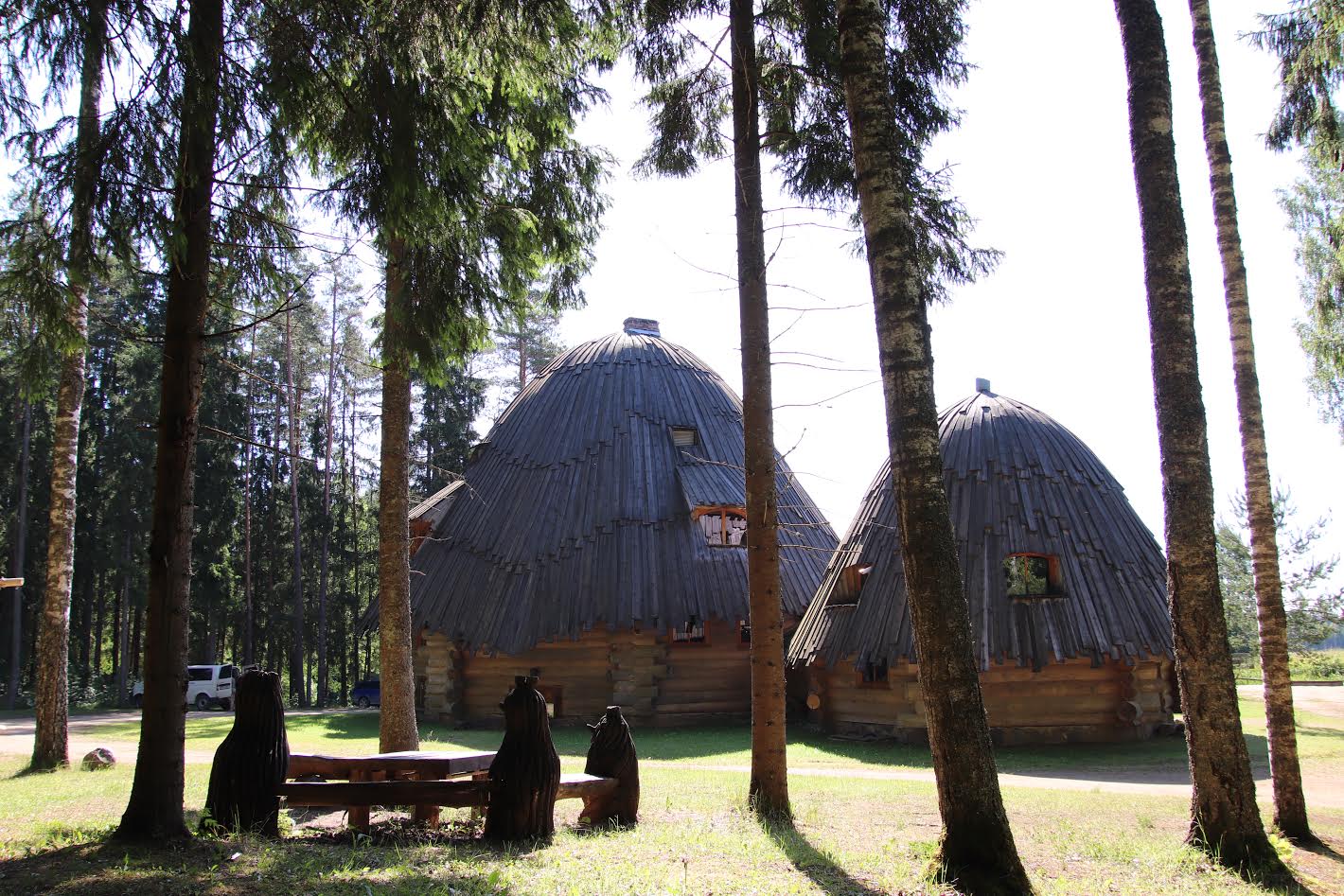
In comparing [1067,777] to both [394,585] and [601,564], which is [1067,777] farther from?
[601,564]

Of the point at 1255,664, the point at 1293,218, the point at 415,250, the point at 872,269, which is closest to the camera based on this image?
the point at 872,269

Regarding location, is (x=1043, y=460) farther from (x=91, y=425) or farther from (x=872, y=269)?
(x=91, y=425)

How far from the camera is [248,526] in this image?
3697 cm

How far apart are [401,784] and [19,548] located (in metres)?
34.4

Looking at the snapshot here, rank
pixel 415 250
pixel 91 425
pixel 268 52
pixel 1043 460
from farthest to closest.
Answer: pixel 91 425 < pixel 1043 460 < pixel 415 250 < pixel 268 52

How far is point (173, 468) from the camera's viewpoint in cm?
678

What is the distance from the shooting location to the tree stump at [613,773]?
27.2 ft

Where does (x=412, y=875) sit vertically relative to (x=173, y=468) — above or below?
below

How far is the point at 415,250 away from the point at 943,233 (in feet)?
21.1

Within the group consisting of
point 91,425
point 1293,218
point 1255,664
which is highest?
point 1293,218

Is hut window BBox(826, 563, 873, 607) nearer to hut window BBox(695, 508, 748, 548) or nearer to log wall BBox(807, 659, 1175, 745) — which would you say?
log wall BBox(807, 659, 1175, 745)

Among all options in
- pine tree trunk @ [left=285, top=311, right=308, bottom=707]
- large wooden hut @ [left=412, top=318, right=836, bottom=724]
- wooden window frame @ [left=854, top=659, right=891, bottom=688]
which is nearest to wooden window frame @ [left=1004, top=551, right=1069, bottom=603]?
wooden window frame @ [left=854, top=659, right=891, bottom=688]

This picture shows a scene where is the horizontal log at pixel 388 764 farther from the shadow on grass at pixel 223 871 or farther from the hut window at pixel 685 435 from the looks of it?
the hut window at pixel 685 435

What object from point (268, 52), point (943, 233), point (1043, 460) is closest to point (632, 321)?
point (1043, 460)
